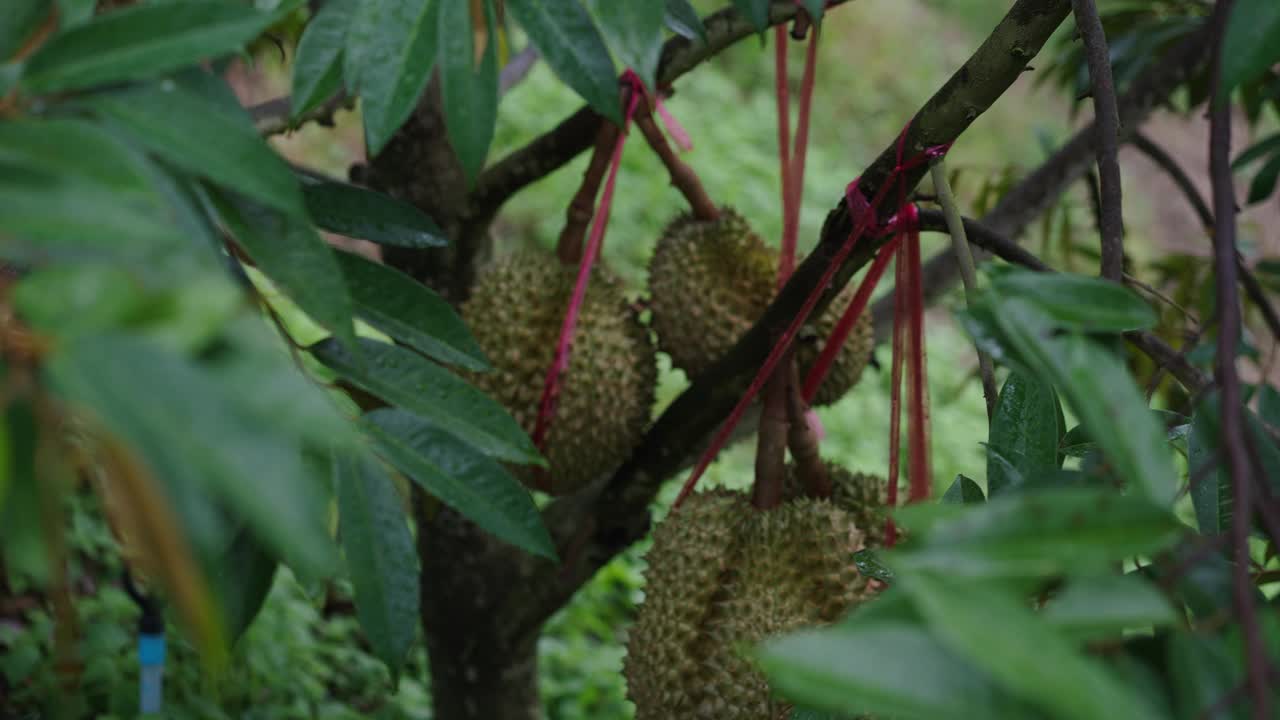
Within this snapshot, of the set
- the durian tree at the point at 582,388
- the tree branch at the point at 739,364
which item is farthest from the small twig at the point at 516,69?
the tree branch at the point at 739,364

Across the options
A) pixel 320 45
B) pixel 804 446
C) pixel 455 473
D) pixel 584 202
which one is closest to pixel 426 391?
pixel 455 473

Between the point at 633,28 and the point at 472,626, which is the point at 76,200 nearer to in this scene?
the point at 633,28

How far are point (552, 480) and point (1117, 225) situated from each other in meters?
0.54

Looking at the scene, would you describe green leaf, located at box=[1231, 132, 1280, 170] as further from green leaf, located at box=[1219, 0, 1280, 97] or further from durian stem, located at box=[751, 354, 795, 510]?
green leaf, located at box=[1219, 0, 1280, 97]

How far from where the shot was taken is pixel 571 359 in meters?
0.87

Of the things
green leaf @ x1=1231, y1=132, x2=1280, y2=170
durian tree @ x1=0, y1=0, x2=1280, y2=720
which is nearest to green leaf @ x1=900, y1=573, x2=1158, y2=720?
durian tree @ x1=0, y1=0, x2=1280, y2=720

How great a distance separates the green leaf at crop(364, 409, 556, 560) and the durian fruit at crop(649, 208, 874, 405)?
0.42m

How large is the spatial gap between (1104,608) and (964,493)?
9.9 inches

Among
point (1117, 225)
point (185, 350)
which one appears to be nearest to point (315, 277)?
point (185, 350)

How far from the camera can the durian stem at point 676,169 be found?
0.87m

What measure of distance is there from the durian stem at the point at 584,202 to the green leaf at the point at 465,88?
415 millimetres

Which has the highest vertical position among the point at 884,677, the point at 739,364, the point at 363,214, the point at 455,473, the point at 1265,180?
the point at 1265,180

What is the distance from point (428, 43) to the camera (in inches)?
17.9

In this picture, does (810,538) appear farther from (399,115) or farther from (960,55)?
(960,55)
